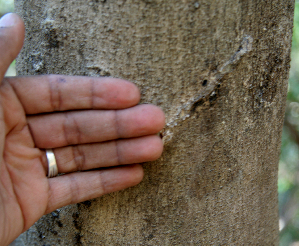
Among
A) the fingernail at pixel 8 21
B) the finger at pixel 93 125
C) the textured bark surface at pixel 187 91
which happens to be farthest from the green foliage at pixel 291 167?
the fingernail at pixel 8 21

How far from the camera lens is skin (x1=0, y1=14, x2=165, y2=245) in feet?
Result: 2.24

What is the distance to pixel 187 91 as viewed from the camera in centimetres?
66

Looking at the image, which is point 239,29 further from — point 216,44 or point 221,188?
point 221,188

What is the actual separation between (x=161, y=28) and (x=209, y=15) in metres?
0.12

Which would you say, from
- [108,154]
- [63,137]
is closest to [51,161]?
[63,137]

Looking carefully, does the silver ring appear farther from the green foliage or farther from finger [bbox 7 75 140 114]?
the green foliage

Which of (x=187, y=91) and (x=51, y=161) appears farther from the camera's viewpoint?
(x=51, y=161)

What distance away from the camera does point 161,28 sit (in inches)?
24.4

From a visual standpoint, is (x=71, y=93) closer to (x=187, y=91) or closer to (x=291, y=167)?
(x=187, y=91)

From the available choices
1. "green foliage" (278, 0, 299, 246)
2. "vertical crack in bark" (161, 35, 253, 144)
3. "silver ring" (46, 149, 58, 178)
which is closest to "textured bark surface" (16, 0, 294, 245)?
"vertical crack in bark" (161, 35, 253, 144)

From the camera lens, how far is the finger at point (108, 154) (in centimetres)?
68

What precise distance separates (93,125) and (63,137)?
4.5 inches

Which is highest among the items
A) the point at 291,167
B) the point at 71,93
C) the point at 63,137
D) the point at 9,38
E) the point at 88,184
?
the point at 9,38

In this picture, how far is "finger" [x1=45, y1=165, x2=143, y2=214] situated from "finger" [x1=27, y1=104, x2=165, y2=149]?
102 mm
